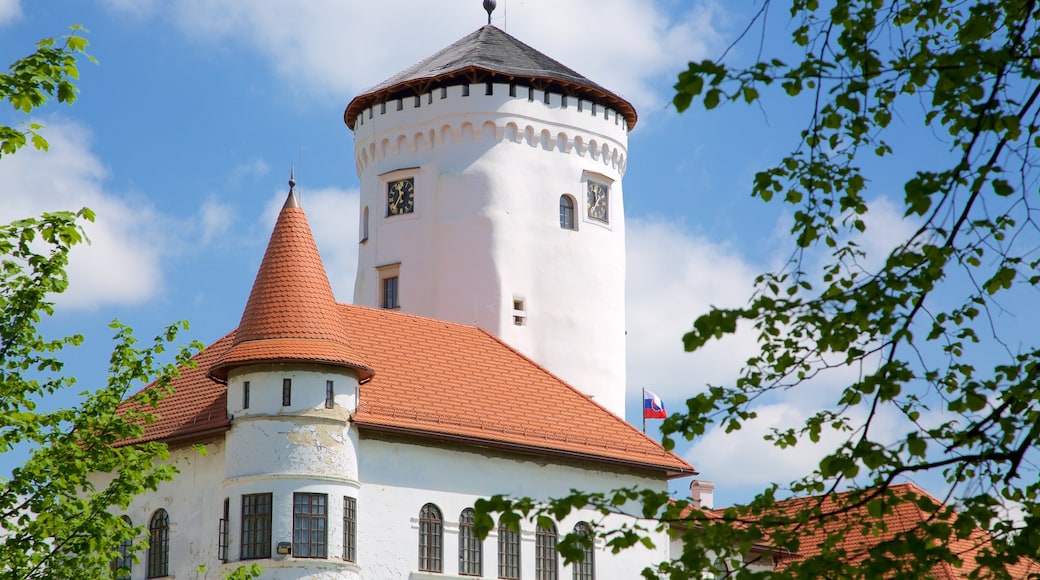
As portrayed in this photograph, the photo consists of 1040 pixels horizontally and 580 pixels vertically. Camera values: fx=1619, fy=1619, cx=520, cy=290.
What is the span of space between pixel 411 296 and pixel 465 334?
7.77 meters

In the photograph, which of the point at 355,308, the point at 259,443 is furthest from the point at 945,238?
the point at 355,308

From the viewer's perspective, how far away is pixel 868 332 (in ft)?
41.2

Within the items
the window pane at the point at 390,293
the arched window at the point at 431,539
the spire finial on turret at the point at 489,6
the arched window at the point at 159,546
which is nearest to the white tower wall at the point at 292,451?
the arched window at the point at 431,539

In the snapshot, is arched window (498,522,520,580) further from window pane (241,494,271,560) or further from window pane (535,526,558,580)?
window pane (241,494,271,560)

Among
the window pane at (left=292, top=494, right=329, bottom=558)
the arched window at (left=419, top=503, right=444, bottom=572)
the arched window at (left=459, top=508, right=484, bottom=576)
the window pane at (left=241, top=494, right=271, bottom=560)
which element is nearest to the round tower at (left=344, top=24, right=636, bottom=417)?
the arched window at (left=459, top=508, right=484, bottom=576)

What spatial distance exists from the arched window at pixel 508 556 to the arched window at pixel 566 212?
14804mm

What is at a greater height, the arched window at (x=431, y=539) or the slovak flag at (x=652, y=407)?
the slovak flag at (x=652, y=407)

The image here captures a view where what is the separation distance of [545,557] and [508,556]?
990 millimetres

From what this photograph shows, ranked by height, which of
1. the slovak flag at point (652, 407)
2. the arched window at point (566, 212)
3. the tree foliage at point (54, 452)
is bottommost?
the tree foliage at point (54, 452)

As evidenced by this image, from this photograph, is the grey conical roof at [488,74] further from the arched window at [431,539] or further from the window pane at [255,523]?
the window pane at [255,523]

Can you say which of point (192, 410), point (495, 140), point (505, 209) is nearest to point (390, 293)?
point (505, 209)

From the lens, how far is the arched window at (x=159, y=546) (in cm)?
3328

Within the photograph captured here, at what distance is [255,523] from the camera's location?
32.0m

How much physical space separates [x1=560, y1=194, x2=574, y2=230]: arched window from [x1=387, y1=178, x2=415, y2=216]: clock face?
4.42 metres
